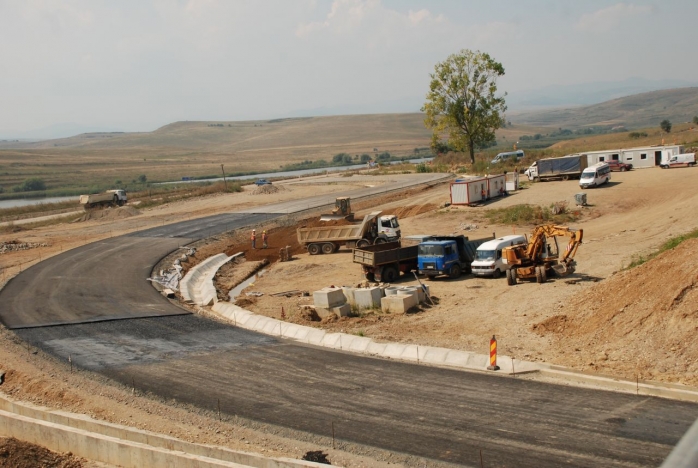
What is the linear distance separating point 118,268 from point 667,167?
48898 millimetres

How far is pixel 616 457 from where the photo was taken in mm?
12922

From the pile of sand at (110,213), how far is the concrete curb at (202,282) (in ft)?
88.4

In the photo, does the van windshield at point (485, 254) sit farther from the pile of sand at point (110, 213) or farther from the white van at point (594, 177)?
the pile of sand at point (110, 213)

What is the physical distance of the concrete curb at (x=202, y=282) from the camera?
33.0 meters

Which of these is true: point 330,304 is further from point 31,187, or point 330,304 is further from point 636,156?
point 31,187

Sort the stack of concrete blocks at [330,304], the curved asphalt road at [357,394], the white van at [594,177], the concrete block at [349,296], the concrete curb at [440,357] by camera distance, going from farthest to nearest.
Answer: the white van at [594,177], the concrete block at [349,296], the stack of concrete blocks at [330,304], the concrete curb at [440,357], the curved asphalt road at [357,394]

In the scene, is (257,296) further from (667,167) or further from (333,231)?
(667,167)

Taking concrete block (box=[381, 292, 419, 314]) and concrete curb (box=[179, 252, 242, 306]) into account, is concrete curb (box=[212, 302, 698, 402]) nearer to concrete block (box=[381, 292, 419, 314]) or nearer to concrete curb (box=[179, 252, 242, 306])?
concrete block (box=[381, 292, 419, 314])

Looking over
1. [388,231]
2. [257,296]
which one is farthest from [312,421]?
[388,231]

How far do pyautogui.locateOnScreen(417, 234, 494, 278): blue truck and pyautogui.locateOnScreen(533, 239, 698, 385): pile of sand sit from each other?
28.7 feet

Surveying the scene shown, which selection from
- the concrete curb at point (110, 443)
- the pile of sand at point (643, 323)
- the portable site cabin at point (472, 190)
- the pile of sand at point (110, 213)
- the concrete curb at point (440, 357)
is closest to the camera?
the concrete curb at point (110, 443)

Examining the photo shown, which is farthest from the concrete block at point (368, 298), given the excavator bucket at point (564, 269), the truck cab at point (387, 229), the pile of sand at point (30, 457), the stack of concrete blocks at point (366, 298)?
the pile of sand at point (30, 457)

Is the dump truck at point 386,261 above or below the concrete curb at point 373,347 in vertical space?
above

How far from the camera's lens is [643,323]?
1997 cm
